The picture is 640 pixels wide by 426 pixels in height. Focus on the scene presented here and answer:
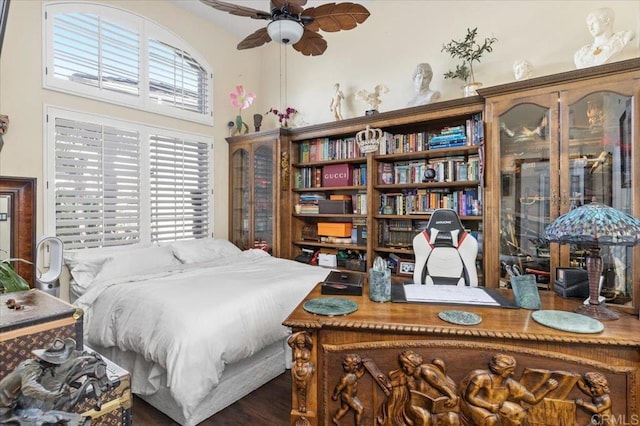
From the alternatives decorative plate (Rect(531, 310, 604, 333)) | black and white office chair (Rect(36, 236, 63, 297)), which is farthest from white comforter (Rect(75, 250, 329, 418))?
decorative plate (Rect(531, 310, 604, 333))

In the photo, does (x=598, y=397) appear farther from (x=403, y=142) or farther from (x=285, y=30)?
(x=403, y=142)

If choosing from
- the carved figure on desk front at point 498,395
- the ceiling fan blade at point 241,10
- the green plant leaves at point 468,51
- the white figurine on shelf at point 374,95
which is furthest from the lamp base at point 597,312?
the white figurine on shelf at point 374,95

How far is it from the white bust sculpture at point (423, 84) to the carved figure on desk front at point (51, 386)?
3269mm

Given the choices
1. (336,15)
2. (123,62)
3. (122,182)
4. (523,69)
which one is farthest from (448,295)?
(123,62)

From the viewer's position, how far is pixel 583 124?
A: 7.99 feet

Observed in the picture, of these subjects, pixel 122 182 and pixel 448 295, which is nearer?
pixel 448 295

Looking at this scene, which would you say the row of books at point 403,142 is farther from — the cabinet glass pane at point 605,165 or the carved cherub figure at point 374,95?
the cabinet glass pane at point 605,165

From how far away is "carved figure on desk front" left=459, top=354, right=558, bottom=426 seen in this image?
4.13 ft

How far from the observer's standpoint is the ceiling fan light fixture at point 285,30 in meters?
1.96

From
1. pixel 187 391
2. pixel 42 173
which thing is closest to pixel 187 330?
pixel 187 391

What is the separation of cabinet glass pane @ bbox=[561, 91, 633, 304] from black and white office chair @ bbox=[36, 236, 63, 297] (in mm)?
3841

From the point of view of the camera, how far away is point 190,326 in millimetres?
1896

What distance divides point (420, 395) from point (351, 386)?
0.93 ft

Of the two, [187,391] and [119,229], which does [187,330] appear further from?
[119,229]
